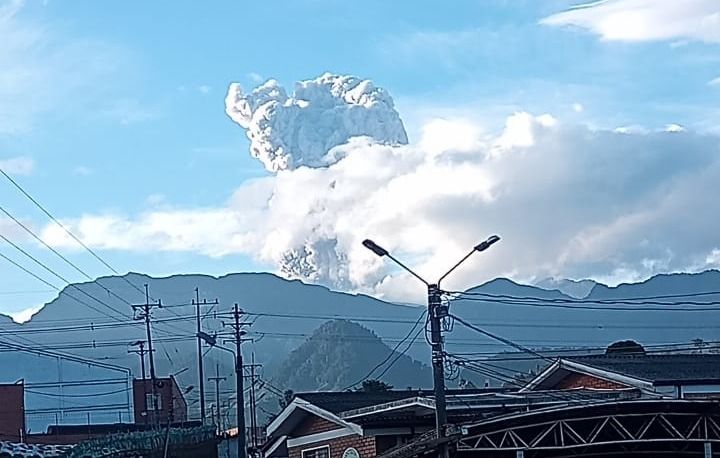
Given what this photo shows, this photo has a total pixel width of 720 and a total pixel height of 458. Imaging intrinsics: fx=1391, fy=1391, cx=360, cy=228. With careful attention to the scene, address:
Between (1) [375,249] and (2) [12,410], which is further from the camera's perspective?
(2) [12,410]

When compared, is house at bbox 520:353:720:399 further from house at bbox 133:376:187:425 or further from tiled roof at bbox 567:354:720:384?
house at bbox 133:376:187:425

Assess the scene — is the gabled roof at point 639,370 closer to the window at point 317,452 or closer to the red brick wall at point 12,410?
the window at point 317,452

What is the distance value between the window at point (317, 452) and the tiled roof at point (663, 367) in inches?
348

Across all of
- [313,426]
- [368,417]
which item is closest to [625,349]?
[313,426]

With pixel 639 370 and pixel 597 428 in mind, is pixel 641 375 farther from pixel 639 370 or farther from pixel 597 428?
pixel 597 428

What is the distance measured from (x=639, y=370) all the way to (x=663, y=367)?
1198 mm

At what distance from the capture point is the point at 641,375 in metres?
39.7

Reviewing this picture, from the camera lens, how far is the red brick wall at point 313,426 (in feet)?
125

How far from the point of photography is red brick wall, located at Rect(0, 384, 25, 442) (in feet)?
262

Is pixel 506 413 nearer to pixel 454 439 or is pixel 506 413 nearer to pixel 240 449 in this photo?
pixel 454 439

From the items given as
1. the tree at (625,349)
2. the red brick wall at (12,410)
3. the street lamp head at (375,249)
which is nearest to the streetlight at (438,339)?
the street lamp head at (375,249)

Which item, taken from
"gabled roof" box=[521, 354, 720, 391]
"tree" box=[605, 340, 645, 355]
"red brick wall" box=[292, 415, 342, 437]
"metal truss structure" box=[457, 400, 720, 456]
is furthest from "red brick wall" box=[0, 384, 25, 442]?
"metal truss structure" box=[457, 400, 720, 456]

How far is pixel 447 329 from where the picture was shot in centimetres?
3397

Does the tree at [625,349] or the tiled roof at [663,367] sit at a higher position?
the tree at [625,349]
